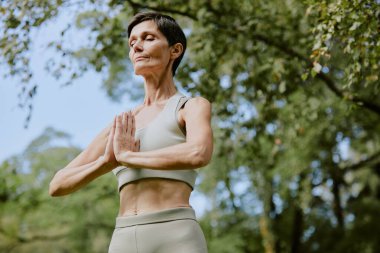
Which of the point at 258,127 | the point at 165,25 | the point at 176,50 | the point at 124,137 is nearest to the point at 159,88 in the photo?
the point at 176,50

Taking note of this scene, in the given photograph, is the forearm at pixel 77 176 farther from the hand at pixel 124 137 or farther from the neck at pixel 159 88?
the neck at pixel 159 88

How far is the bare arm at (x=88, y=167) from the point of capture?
2.87 meters

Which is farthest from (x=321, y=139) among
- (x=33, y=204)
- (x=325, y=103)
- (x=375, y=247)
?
(x=33, y=204)

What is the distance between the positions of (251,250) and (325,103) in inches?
375

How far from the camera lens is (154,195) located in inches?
111

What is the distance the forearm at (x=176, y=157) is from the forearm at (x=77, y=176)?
0.23 meters

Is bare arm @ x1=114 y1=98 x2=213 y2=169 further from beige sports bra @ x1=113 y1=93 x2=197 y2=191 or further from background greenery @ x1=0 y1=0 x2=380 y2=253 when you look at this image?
background greenery @ x1=0 y1=0 x2=380 y2=253

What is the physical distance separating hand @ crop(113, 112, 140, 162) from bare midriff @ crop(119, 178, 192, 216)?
0.16 meters

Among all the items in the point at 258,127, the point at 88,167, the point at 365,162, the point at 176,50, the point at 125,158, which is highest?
the point at 176,50

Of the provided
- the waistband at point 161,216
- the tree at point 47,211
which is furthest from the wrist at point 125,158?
the tree at point 47,211

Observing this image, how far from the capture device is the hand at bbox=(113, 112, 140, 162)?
2.82 metres

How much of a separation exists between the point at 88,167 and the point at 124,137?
0.81ft

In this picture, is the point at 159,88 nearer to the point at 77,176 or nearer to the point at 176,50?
the point at 176,50

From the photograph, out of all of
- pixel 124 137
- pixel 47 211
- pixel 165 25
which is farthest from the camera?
pixel 47 211
